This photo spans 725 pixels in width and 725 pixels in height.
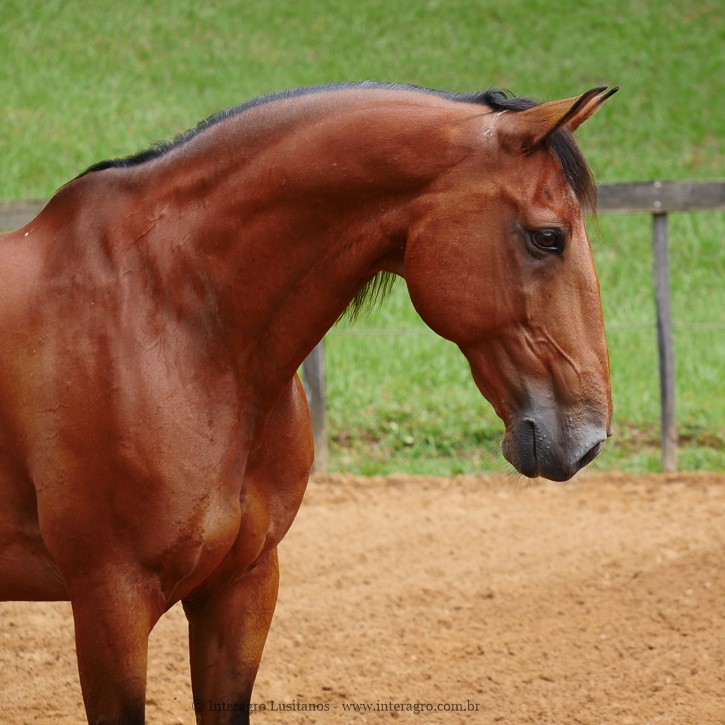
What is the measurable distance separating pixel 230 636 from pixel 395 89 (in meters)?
1.44

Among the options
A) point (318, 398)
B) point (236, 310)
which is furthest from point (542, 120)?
point (318, 398)

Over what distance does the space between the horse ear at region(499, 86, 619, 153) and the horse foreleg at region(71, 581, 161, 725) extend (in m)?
1.31

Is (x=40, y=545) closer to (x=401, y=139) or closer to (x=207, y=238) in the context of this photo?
(x=207, y=238)

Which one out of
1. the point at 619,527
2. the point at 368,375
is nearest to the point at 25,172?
the point at 368,375

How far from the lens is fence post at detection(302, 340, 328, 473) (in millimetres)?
6996

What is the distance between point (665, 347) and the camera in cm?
691

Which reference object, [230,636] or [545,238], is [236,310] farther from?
[230,636]

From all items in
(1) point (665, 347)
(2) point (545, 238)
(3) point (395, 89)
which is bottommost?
(1) point (665, 347)

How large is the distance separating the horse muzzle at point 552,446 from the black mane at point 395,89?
50cm

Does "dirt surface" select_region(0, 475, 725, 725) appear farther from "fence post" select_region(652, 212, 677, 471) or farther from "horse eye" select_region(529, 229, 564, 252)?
"horse eye" select_region(529, 229, 564, 252)

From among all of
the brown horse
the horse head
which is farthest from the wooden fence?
the horse head

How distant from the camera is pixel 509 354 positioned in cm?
221

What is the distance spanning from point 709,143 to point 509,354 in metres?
12.1

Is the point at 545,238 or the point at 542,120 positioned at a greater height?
the point at 542,120
